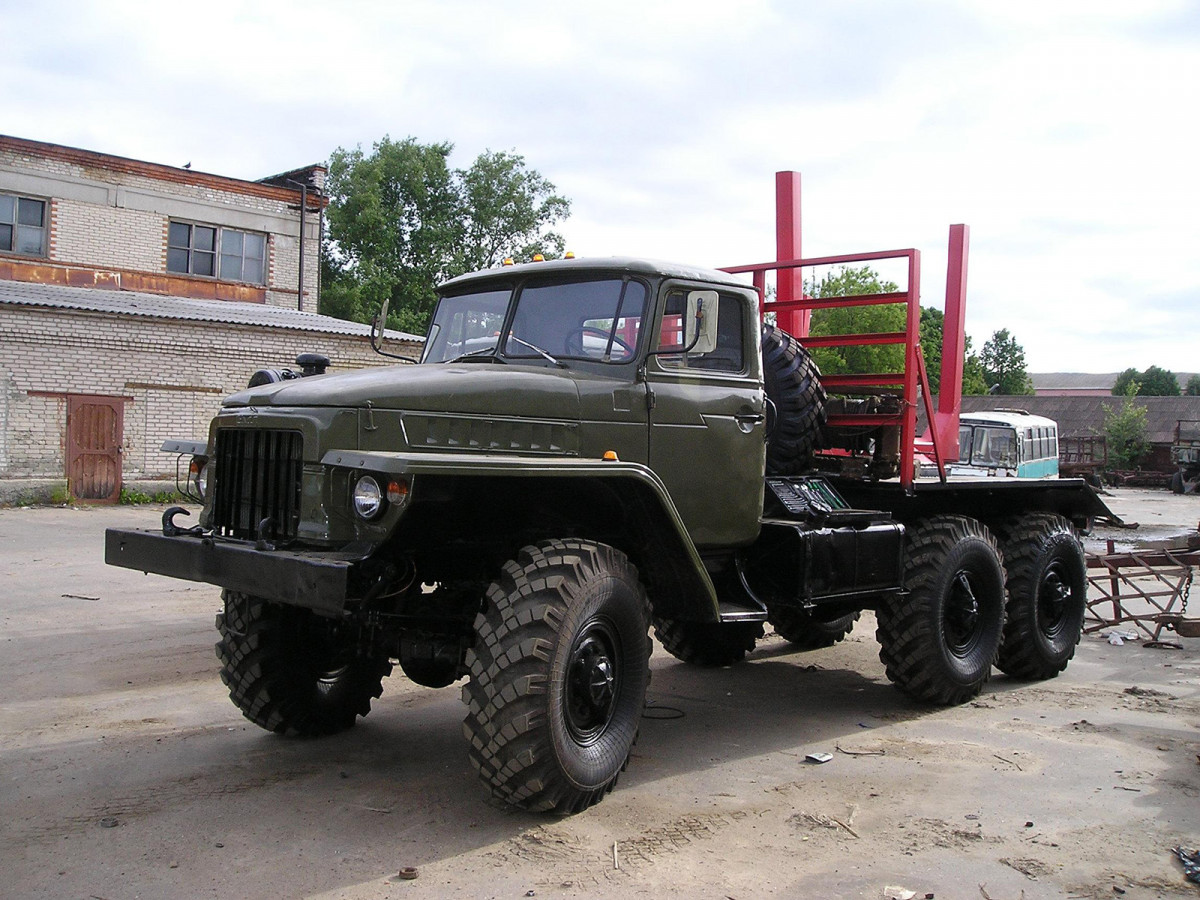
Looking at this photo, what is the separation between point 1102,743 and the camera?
579 cm

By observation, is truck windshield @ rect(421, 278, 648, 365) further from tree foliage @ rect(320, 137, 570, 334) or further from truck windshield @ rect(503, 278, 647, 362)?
tree foliage @ rect(320, 137, 570, 334)

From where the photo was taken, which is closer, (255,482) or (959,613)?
(255,482)

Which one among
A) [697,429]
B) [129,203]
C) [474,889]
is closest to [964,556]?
[697,429]

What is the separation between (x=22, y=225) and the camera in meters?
22.2

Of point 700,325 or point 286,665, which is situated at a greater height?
point 700,325

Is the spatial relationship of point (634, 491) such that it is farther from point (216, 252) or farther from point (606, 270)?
point (216, 252)

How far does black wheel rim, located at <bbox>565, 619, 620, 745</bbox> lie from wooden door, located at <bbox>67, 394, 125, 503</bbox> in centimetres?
1649

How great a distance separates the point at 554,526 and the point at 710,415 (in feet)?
3.71

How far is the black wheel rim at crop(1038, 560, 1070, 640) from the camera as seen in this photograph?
25.5 feet

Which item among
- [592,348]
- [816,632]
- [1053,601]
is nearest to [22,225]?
[816,632]

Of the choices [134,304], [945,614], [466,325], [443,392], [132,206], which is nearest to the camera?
[443,392]

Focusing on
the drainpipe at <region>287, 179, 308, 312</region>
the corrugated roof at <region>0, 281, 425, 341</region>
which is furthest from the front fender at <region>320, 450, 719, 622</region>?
the drainpipe at <region>287, 179, 308, 312</region>

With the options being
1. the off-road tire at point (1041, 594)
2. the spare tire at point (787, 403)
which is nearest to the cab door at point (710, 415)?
the spare tire at point (787, 403)

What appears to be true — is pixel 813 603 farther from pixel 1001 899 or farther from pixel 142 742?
pixel 142 742
